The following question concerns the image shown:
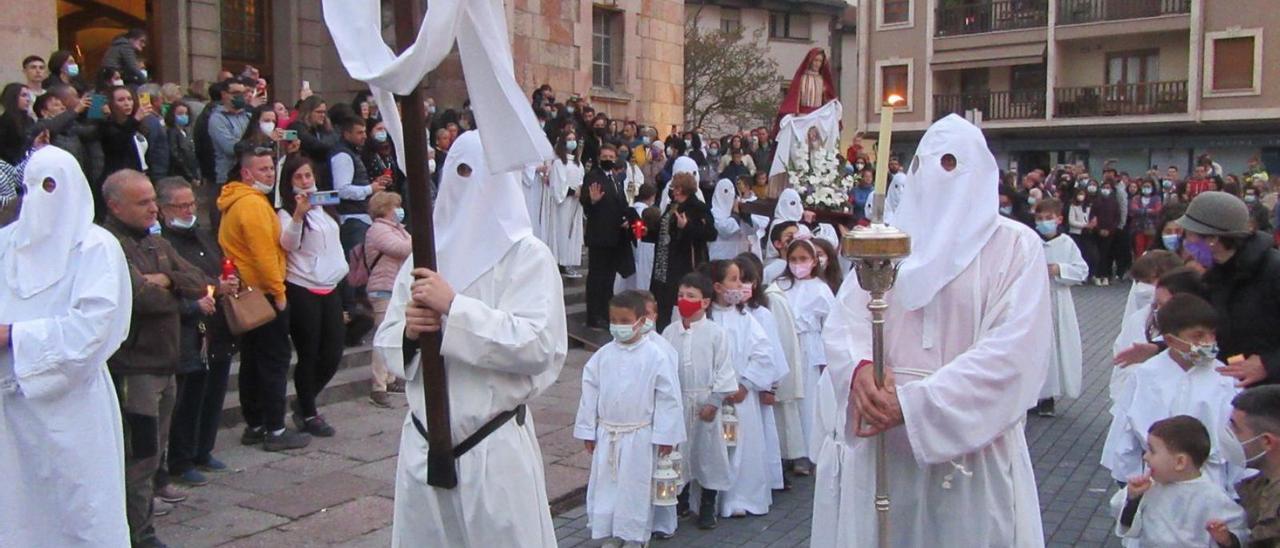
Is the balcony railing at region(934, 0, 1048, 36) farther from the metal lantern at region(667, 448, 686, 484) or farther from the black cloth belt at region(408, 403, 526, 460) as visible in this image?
the black cloth belt at region(408, 403, 526, 460)

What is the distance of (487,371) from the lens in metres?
3.75

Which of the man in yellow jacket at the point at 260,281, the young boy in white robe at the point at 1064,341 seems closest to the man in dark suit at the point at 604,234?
the young boy in white robe at the point at 1064,341

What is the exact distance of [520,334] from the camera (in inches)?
144

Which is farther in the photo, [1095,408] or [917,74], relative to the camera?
[917,74]

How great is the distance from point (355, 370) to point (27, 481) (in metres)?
A: 5.67

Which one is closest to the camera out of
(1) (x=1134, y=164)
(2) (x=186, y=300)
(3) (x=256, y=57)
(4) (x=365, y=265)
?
(2) (x=186, y=300)

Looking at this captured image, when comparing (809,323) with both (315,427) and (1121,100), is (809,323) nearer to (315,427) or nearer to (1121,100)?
(315,427)

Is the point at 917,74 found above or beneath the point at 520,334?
above

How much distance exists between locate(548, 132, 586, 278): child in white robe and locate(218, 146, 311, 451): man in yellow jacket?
672cm

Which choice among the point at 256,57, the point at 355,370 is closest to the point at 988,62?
the point at 256,57

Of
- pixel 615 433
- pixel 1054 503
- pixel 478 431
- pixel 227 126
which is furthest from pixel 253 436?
pixel 1054 503

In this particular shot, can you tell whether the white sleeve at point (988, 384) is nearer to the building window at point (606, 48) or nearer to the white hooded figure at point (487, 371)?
the white hooded figure at point (487, 371)

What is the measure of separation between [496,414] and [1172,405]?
11.0 feet

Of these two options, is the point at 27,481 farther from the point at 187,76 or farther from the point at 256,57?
the point at 256,57
